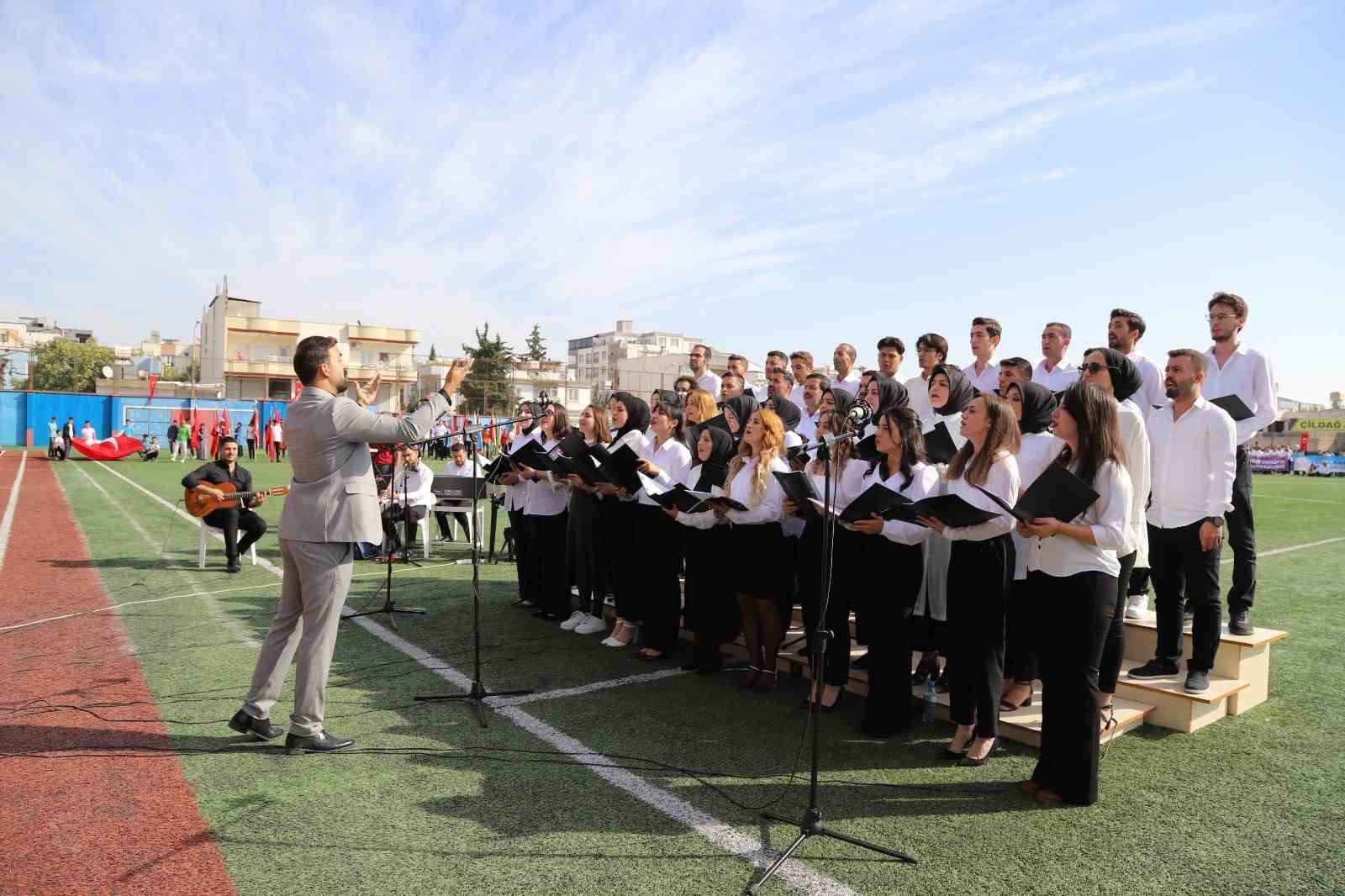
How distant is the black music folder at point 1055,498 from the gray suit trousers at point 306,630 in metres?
3.47

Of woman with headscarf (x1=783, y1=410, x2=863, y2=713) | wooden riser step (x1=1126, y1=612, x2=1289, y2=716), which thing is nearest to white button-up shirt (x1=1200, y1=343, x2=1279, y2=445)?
wooden riser step (x1=1126, y1=612, x2=1289, y2=716)

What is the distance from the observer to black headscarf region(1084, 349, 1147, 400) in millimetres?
4785

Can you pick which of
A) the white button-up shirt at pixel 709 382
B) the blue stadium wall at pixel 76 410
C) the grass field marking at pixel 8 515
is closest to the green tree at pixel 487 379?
the blue stadium wall at pixel 76 410

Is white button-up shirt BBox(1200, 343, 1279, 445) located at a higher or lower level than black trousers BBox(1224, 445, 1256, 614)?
higher

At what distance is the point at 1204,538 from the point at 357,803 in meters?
4.90

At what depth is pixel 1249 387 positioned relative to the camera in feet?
18.7

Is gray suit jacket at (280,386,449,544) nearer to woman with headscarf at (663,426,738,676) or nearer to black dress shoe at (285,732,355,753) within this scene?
black dress shoe at (285,732,355,753)

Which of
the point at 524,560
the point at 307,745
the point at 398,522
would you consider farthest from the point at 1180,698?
the point at 398,522

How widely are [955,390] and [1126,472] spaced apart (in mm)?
2022

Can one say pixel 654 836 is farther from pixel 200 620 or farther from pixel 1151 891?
pixel 200 620

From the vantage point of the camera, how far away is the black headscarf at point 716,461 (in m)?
6.38

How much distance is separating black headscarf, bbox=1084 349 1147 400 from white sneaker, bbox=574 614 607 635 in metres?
4.49

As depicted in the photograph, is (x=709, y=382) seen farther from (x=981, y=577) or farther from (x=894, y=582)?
(x=981, y=577)

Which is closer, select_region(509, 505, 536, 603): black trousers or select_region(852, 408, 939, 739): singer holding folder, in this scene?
select_region(852, 408, 939, 739): singer holding folder
